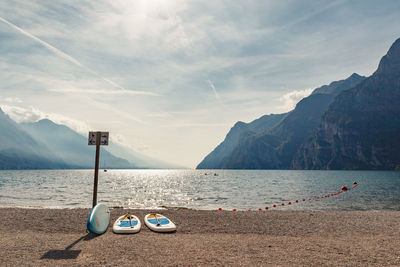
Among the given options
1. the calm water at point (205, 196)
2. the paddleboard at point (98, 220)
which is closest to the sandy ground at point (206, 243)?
the paddleboard at point (98, 220)

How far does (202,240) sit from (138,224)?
163 inches

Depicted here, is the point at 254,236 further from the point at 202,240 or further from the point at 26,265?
the point at 26,265

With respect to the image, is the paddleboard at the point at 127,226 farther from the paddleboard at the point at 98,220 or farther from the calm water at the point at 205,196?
the calm water at the point at 205,196

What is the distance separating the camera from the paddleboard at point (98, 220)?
12344mm

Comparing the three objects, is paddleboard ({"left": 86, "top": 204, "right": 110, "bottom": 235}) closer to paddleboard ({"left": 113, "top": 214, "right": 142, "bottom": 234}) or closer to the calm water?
paddleboard ({"left": 113, "top": 214, "right": 142, "bottom": 234})

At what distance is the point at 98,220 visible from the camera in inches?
507

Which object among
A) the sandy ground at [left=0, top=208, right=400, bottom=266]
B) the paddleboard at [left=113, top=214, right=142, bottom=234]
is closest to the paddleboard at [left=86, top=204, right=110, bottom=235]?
the sandy ground at [left=0, top=208, right=400, bottom=266]

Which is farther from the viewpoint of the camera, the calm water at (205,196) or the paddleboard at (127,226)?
the calm water at (205,196)

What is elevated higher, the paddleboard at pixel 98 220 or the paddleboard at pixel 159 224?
the paddleboard at pixel 98 220

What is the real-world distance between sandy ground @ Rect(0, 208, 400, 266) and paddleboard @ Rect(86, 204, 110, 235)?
33cm

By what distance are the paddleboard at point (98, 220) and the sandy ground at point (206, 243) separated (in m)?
0.33

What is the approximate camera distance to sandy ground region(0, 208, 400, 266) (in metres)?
8.80

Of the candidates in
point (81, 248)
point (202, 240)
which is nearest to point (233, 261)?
point (202, 240)

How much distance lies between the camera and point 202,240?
1184cm
